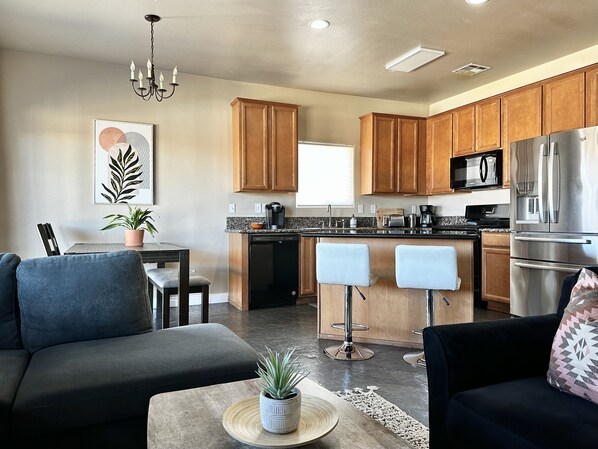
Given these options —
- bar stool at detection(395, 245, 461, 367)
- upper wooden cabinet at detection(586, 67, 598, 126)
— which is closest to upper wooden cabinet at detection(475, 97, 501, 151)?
upper wooden cabinet at detection(586, 67, 598, 126)

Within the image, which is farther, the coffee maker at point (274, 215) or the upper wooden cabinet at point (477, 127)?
the coffee maker at point (274, 215)

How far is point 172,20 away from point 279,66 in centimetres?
145

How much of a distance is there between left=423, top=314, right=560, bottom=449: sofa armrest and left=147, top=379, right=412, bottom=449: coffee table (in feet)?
1.48

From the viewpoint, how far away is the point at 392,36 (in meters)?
4.02

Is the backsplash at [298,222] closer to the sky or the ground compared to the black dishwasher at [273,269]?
closer to the sky

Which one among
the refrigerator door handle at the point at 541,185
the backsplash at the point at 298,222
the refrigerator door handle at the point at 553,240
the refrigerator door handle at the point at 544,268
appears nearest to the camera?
the refrigerator door handle at the point at 553,240

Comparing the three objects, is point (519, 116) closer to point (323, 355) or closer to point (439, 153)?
point (439, 153)

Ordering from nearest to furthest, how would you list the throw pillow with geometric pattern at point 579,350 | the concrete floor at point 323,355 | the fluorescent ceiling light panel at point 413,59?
the throw pillow with geometric pattern at point 579,350 < the concrete floor at point 323,355 < the fluorescent ceiling light panel at point 413,59

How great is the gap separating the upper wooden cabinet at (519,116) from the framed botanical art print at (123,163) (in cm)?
407

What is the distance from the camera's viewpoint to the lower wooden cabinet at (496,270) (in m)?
4.59

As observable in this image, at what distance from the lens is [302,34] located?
13.0ft

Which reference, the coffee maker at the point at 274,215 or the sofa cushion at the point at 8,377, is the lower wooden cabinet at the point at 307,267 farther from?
the sofa cushion at the point at 8,377

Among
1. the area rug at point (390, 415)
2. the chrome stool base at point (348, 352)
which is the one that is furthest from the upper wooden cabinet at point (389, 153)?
the area rug at point (390, 415)

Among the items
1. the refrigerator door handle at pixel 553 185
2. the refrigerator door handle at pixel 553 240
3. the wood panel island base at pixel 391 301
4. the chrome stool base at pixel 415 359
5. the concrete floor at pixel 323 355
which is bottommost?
the concrete floor at pixel 323 355
